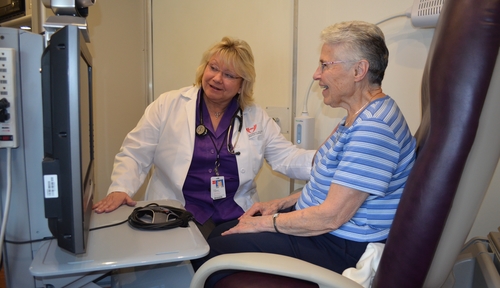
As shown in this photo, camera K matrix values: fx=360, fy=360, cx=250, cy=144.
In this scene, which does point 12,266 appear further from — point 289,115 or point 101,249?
point 289,115

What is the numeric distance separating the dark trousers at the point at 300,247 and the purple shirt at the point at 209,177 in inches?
18.2

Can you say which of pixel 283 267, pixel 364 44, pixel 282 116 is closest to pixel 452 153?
pixel 283 267

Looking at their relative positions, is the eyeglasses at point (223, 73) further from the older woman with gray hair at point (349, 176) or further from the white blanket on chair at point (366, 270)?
the white blanket on chair at point (366, 270)

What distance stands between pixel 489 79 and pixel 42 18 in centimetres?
193

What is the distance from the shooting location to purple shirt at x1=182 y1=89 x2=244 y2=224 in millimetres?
1625

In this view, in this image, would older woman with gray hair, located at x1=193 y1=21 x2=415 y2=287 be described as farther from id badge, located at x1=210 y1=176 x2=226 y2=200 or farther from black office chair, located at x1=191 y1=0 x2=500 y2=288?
id badge, located at x1=210 y1=176 x2=226 y2=200

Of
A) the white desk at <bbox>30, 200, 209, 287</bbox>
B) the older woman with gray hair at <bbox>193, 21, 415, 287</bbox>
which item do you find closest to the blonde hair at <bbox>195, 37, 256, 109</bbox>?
the older woman with gray hair at <bbox>193, 21, 415, 287</bbox>

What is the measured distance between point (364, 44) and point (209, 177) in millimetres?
891

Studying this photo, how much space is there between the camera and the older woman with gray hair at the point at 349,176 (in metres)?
0.95

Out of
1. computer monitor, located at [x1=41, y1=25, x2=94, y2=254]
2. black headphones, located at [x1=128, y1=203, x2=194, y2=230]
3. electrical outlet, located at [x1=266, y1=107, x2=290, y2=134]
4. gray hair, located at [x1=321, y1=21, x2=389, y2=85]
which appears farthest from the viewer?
electrical outlet, located at [x1=266, y1=107, x2=290, y2=134]

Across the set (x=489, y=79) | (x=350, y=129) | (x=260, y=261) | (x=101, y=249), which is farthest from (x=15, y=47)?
(x=489, y=79)

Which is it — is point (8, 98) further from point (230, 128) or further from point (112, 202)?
point (230, 128)

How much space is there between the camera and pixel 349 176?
96 cm

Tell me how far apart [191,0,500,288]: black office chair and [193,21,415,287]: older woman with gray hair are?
21cm
